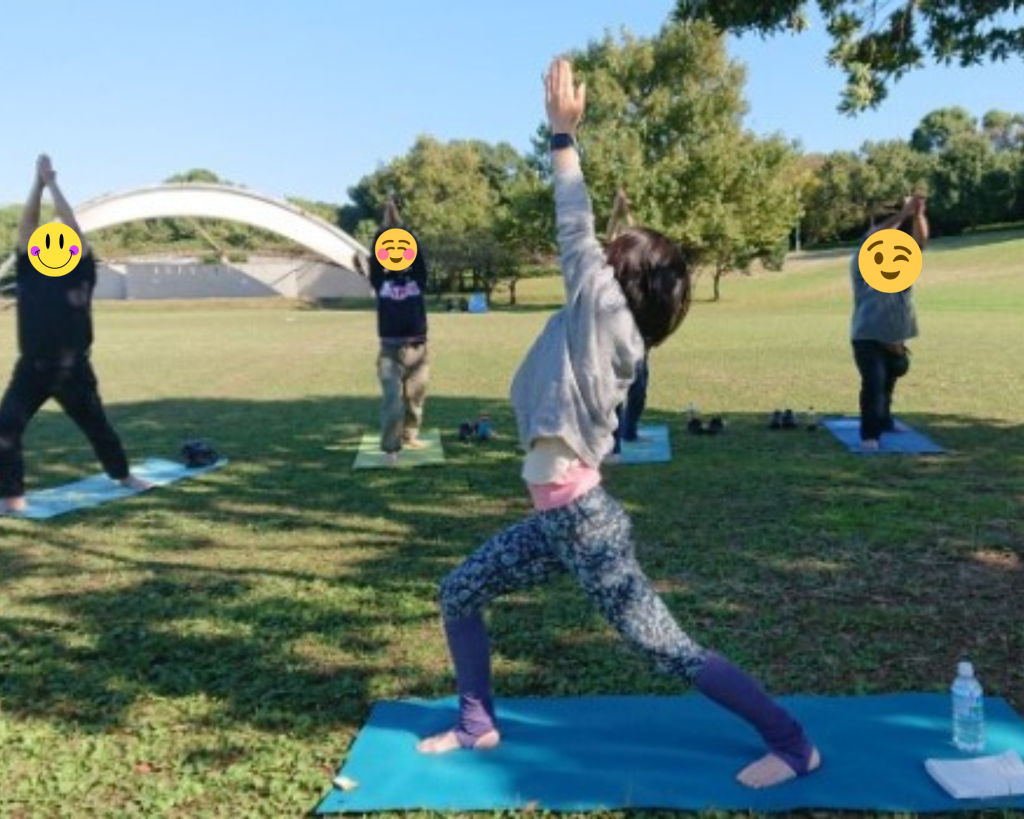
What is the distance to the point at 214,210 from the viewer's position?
36.6m

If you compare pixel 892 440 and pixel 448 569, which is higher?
pixel 892 440

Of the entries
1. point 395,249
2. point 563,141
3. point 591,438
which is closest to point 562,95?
point 563,141

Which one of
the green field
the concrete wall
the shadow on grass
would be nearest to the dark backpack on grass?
the green field

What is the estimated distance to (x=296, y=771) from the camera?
354 centimetres

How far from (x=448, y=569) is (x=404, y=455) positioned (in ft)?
12.6

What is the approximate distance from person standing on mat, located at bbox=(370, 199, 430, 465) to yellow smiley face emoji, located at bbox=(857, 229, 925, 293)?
13.7ft

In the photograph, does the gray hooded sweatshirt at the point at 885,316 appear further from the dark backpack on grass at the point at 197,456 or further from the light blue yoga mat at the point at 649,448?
the dark backpack on grass at the point at 197,456

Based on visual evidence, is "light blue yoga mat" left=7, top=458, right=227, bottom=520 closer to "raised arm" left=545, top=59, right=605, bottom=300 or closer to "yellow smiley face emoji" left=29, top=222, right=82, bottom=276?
"yellow smiley face emoji" left=29, top=222, right=82, bottom=276

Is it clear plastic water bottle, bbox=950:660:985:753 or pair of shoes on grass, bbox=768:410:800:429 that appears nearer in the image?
clear plastic water bottle, bbox=950:660:985:753

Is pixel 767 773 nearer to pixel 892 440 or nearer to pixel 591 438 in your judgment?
pixel 591 438

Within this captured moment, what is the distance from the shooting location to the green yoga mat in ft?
30.4

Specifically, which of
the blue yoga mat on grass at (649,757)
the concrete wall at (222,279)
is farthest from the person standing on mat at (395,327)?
the concrete wall at (222,279)

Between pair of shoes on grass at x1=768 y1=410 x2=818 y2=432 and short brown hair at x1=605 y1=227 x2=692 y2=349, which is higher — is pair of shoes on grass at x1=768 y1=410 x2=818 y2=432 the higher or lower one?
the lower one

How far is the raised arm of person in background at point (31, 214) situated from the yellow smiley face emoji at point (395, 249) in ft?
10.1
